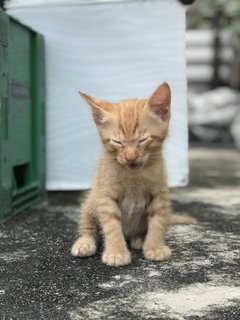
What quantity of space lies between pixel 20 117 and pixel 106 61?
727 mm

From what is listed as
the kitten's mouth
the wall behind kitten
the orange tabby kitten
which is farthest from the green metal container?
the kitten's mouth

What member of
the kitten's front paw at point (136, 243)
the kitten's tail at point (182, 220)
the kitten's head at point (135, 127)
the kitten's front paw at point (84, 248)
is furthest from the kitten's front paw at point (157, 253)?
the kitten's tail at point (182, 220)

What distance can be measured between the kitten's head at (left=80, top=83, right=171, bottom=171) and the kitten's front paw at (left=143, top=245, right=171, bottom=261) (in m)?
0.35

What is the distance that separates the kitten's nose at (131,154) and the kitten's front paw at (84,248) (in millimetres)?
446

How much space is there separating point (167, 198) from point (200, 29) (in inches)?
254

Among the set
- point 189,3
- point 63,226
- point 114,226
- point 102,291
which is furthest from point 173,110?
point 102,291

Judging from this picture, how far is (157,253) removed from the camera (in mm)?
1976

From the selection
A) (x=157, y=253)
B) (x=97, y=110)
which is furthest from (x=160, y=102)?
(x=157, y=253)

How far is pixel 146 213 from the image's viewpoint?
211 centimetres

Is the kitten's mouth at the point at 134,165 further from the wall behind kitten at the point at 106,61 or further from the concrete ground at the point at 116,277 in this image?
the wall behind kitten at the point at 106,61

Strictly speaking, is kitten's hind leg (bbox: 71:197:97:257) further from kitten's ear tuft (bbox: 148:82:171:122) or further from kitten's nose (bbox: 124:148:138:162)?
kitten's ear tuft (bbox: 148:82:171:122)

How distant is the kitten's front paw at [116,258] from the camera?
1.89 m

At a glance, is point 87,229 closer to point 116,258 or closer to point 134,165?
point 116,258

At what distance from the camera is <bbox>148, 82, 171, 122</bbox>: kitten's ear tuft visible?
197cm
